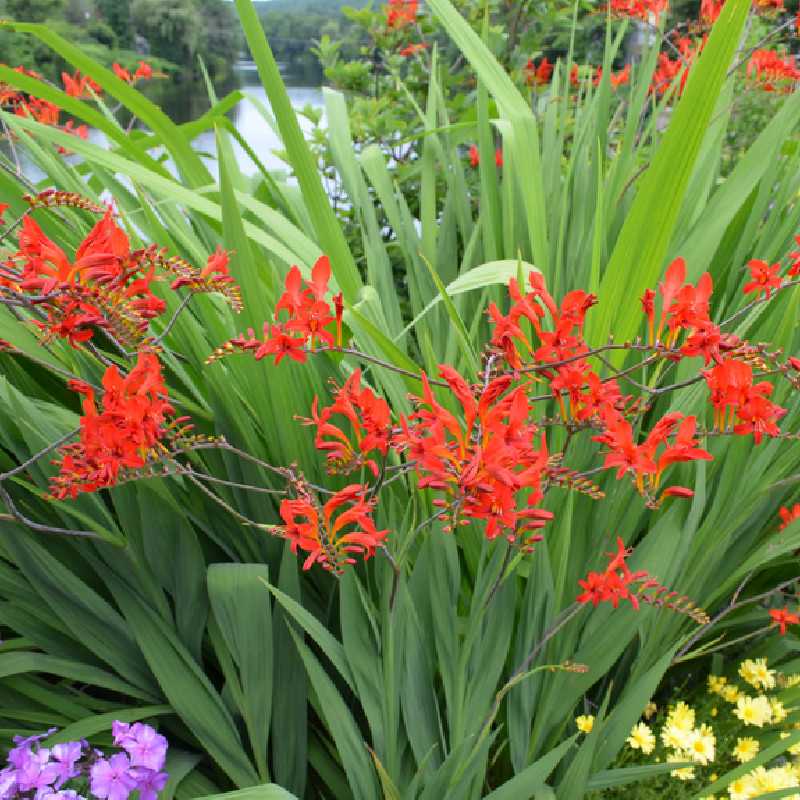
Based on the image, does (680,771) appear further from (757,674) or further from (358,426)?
(358,426)

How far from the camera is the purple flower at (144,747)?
90 centimetres

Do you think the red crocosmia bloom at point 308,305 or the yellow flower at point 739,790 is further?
the yellow flower at point 739,790

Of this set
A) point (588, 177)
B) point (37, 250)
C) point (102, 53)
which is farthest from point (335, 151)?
point (102, 53)

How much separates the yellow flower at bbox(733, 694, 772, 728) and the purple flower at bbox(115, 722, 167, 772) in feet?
2.65

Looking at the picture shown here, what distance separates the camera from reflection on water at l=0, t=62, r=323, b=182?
2014mm

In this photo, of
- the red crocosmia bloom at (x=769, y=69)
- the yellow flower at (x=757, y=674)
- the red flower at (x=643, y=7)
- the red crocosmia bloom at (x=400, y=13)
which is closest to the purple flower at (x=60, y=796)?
the yellow flower at (x=757, y=674)

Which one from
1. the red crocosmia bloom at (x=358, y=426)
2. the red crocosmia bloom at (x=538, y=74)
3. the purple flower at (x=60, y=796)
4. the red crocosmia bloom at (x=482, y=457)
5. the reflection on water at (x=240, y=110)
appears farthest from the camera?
the red crocosmia bloom at (x=538, y=74)

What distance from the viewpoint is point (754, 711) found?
1.12 meters

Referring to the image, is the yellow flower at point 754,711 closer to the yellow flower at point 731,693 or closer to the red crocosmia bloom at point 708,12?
the yellow flower at point 731,693

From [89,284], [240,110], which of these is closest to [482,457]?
[89,284]

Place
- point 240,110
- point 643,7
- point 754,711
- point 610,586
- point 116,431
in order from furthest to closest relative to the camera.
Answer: point 240,110 → point 643,7 → point 754,711 → point 610,586 → point 116,431

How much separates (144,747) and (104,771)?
50mm

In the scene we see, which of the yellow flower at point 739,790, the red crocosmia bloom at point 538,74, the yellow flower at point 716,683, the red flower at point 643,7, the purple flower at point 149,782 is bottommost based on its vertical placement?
the yellow flower at point 739,790

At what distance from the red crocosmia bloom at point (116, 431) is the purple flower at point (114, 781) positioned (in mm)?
333
